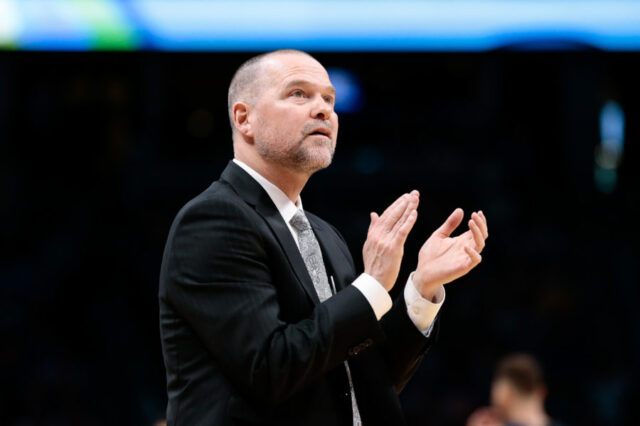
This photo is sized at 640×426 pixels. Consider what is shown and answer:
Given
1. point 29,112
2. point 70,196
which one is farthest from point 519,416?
point 29,112

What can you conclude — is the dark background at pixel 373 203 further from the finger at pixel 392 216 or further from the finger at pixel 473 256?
the finger at pixel 392 216

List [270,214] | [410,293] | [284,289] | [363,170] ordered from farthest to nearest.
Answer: [363,170]
[410,293]
[270,214]
[284,289]

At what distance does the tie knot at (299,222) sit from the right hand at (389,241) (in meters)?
0.21

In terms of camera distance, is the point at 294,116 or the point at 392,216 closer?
the point at 392,216

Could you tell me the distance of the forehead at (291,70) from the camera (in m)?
2.14

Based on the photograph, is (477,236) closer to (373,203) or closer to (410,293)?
(410,293)

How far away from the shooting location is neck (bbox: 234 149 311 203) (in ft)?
6.95

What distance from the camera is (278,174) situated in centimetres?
212

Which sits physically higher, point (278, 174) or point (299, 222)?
point (278, 174)

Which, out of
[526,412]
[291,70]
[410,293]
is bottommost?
[526,412]

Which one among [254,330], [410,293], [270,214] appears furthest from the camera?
[410,293]

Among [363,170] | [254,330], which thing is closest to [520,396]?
[254,330]

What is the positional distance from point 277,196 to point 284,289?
29 cm

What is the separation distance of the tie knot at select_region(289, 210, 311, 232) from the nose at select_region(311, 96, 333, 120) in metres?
0.25
